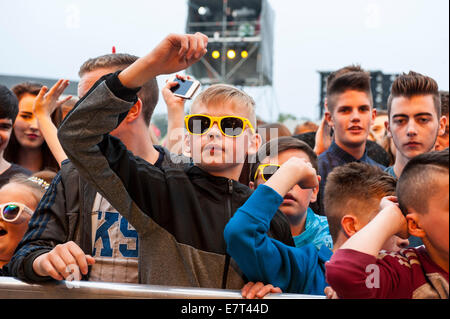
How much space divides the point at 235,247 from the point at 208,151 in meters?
0.36

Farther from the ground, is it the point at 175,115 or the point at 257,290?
the point at 175,115

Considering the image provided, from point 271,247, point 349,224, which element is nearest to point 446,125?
point 349,224

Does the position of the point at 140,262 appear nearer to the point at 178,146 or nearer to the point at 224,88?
the point at 224,88

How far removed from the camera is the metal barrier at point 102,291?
3.63 ft

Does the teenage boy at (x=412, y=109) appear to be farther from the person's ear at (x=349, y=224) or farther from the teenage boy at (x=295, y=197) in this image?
the person's ear at (x=349, y=224)

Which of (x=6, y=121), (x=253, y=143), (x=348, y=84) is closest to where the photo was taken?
(x=253, y=143)

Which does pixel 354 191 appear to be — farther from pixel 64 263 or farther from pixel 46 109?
pixel 46 109

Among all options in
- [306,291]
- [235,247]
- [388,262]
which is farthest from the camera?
[306,291]

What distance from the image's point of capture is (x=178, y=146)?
2.08 metres

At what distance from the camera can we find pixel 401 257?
104 centimetres

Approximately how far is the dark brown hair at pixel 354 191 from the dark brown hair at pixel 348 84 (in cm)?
127

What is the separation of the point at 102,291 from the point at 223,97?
0.71 m

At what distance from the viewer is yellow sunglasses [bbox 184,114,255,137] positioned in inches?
55.6
